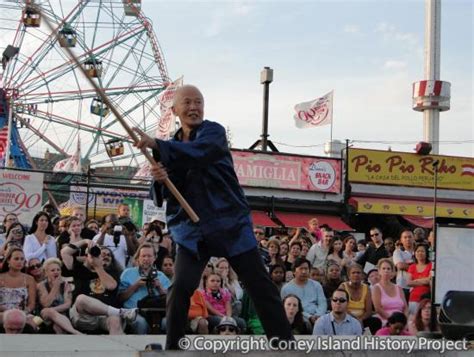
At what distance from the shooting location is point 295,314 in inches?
312

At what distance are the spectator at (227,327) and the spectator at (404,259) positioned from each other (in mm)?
2630

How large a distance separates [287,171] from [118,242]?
15082 mm

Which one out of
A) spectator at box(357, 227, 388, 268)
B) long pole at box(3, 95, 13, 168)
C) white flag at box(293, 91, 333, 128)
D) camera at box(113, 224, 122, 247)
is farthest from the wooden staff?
long pole at box(3, 95, 13, 168)

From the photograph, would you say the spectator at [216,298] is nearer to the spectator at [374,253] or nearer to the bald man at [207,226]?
the spectator at [374,253]

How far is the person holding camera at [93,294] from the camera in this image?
7258mm

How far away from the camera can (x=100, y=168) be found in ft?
148

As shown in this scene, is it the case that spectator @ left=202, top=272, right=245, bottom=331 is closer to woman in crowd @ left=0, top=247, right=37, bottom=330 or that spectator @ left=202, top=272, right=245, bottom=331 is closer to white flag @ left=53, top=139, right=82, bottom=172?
woman in crowd @ left=0, top=247, right=37, bottom=330

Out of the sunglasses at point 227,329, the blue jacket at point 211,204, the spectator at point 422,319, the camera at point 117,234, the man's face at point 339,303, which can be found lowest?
the sunglasses at point 227,329

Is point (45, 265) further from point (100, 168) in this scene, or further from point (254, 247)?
point (100, 168)

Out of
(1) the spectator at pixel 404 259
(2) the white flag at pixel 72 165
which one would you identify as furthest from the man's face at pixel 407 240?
(2) the white flag at pixel 72 165

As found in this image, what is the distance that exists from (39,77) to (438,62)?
24086 mm

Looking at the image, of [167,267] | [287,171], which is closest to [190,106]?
[167,267]

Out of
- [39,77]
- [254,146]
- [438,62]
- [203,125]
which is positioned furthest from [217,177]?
[39,77]

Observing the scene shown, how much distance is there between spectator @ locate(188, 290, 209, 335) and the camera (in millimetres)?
7516
